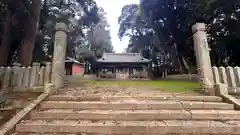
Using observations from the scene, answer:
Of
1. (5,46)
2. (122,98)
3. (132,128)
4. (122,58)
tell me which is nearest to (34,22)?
(5,46)

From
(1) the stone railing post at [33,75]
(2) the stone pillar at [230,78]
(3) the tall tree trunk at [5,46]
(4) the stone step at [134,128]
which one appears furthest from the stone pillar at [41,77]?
(2) the stone pillar at [230,78]

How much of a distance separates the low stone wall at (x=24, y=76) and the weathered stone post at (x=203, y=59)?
4159 mm

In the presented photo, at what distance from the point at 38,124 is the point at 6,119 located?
0.76 meters

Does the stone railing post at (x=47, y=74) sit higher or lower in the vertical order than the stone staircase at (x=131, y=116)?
higher

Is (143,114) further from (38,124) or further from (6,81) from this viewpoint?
(6,81)

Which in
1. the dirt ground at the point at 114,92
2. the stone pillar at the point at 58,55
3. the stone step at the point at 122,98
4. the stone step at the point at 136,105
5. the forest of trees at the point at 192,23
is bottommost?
the stone step at the point at 136,105

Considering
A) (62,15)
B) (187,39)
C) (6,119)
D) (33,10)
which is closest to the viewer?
(6,119)

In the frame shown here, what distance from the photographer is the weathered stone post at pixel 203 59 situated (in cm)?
429

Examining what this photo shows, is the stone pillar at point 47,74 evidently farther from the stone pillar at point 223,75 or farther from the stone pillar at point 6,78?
the stone pillar at point 223,75

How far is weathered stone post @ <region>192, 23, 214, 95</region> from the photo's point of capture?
169 inches

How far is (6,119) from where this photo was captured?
9.85ft

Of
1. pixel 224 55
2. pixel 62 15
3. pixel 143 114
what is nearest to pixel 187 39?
pixel 224 55

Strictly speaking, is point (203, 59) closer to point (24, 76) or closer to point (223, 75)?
point (223, 75)

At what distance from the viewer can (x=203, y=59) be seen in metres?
4.52
